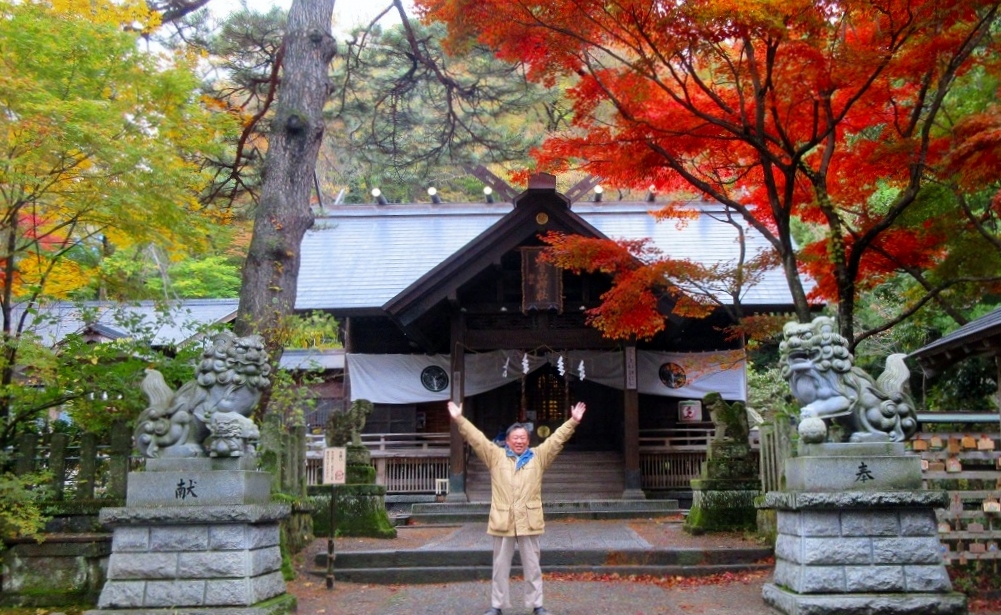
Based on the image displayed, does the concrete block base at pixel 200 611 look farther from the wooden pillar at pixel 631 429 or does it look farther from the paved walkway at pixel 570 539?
the wooden pillar at pixel 631 429

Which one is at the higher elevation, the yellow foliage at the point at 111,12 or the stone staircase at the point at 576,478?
the yellow foliage at the point at 111,12

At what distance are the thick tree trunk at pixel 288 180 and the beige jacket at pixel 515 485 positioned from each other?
3464 mm

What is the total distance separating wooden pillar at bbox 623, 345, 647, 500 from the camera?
17.4 m

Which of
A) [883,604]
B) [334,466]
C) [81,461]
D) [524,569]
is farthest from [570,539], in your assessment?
[81,461]

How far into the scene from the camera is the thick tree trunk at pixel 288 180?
392 inches

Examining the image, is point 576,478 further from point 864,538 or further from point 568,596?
point 864,538

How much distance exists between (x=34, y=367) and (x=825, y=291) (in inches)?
446

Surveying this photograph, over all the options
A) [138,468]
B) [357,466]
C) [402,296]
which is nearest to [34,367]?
[138,468]

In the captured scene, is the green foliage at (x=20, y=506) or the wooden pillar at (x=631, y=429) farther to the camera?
the wooden pillar at (x=631, y=429)

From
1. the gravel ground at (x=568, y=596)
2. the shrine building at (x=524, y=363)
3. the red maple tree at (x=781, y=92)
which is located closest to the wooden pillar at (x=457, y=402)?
the shrine building at (x=524, y=363)

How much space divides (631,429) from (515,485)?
10.8 metres

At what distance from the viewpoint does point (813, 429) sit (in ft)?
23.4

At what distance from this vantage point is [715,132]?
12.1 m

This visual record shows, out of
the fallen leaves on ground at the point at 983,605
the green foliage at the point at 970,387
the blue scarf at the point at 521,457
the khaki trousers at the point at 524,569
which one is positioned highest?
the green foliage at the point at 970,387
